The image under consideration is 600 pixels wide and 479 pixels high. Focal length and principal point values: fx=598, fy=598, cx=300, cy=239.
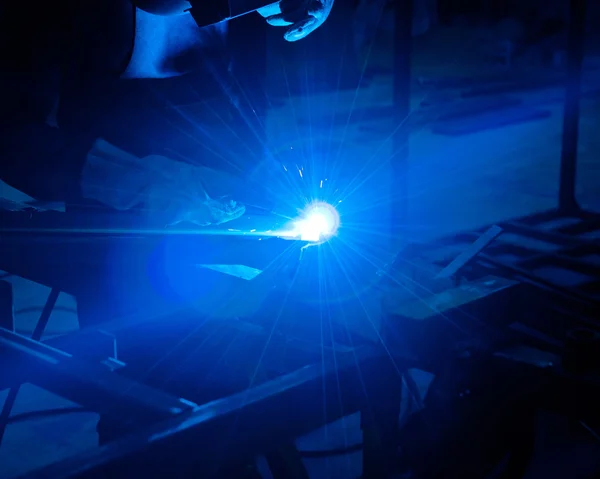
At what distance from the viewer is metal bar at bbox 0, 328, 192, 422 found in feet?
4.03

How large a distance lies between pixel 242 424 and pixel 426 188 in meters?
5.28

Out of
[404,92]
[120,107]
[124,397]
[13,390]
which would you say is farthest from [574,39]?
[13,390]

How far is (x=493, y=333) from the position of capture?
5.12ft

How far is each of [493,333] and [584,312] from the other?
0.46 meters

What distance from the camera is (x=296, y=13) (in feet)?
6.13

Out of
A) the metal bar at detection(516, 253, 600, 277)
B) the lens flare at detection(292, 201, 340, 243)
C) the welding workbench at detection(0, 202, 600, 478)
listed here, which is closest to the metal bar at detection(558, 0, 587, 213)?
the metal bar at detection(516, 253, 600, 277)

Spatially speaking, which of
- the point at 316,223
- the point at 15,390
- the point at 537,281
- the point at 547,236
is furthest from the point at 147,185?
the point at 547,236

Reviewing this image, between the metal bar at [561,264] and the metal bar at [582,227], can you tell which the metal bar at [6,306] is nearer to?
the metal bar at [561,264]

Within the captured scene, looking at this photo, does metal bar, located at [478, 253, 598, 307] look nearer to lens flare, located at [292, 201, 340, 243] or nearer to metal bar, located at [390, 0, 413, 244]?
metal bar, located at [390, 0, 413, 244]

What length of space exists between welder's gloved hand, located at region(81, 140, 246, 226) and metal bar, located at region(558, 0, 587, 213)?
1915mm

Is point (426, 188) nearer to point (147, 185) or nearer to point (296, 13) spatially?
point (296, 13)

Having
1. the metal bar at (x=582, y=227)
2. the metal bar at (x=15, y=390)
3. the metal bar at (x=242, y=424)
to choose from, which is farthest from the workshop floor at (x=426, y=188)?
the metal bar at (x=242, y=424)

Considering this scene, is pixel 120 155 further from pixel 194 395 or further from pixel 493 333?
pixel 493 333

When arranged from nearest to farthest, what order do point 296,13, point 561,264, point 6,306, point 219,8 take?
point 219,8 < point 296,13 < point 6,306 < point 561,264
